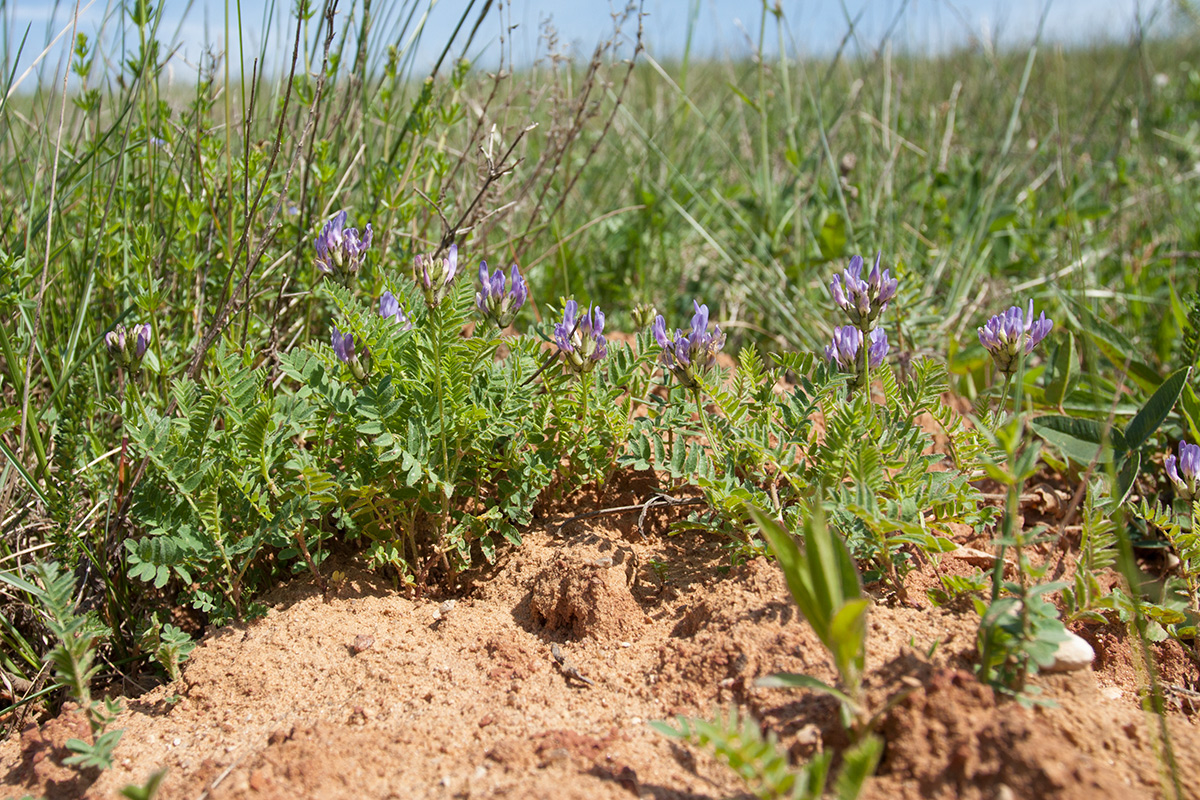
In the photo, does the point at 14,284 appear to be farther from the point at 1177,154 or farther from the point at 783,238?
the point at 1177,154

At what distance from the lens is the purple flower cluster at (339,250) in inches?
81.1

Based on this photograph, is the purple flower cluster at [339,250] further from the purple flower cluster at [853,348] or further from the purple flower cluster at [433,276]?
the purple flower cluster at [853,348]

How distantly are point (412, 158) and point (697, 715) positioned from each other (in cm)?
187

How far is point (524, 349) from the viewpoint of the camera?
196 cm

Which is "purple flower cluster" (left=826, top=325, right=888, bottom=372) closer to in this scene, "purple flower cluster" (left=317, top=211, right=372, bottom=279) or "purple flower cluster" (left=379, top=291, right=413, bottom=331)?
"purple flower cluster" (left=379, top=291, right=413, bottom=331)

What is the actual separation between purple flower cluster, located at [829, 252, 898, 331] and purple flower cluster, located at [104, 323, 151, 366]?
5.00 ft

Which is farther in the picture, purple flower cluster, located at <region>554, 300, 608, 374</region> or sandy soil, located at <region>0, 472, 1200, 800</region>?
purple flower cluster, located at <region>554, 300, 608, 374</region>

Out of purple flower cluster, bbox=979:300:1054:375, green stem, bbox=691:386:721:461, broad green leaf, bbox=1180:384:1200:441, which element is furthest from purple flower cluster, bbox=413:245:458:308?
broad green leaf, bbox=1180:384:1200:441

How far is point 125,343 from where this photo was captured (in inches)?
77.7

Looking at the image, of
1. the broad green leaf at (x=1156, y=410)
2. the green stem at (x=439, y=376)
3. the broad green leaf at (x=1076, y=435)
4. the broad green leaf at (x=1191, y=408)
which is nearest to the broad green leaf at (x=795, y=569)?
the green stem at (x=439, y=376)

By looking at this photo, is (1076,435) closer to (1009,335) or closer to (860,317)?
(1009,335)

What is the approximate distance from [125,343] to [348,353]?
0.55m

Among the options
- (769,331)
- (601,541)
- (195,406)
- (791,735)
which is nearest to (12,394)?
(195,406)

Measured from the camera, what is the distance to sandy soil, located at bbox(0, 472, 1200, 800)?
4.36 feet
